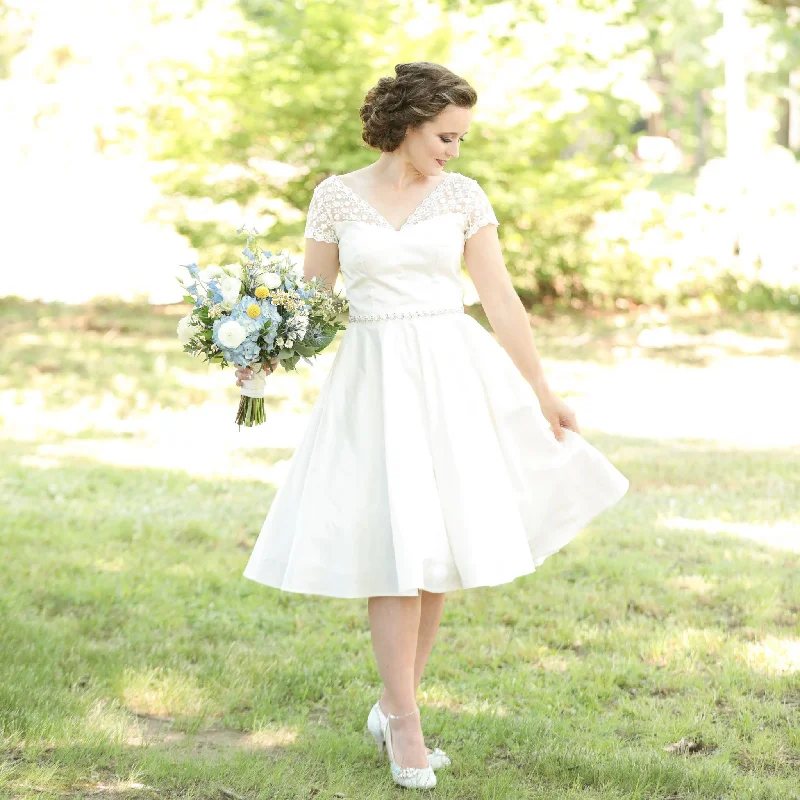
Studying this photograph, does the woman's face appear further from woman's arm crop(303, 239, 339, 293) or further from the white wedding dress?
woman's arm crop(303, 239, 339, 293)

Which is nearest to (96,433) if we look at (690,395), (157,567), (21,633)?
(157,567)

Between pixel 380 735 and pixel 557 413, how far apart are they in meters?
1.20

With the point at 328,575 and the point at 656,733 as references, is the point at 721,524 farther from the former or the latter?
the point at 328,575

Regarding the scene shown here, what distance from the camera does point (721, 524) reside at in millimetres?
6676

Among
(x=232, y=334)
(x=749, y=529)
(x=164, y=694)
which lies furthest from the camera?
(x=749, y=529)

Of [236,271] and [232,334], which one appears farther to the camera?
[236,271]

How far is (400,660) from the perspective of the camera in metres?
3.62

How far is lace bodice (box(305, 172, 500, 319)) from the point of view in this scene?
3633mm

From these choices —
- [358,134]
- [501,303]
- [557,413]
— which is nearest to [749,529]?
[557,413]

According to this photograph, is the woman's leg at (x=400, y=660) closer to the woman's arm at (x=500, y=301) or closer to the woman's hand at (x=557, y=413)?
the woman's hand at (x=557, y=413)

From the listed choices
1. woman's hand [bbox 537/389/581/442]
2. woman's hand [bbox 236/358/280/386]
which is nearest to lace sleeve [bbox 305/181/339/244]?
woman's hand [bbox 236/358/280/386]

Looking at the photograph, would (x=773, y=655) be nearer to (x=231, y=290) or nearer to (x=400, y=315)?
(x=400, y=315)

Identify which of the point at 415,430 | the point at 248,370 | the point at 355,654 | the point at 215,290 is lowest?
the point at 355,654

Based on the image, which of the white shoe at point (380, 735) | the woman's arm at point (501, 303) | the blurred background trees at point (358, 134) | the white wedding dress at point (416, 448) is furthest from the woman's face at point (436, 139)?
the blurred background trees at point (358, 134)
